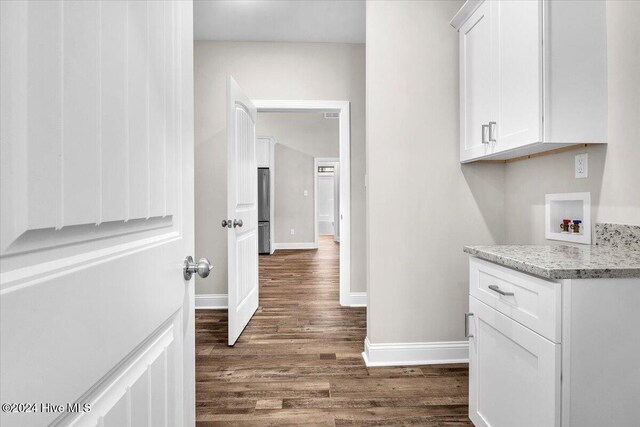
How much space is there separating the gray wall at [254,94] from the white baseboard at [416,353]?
1.29 metres

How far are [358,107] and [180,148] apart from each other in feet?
9.62

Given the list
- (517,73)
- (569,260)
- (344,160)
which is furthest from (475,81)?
(344,160)

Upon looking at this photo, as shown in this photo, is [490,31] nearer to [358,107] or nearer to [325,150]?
[358,107]

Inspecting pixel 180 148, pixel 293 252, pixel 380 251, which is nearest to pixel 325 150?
pixel 293 252

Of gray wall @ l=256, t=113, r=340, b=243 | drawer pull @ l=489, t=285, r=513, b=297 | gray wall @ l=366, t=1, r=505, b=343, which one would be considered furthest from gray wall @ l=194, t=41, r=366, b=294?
gray wall @ l=256, t=113, r=340, b=243

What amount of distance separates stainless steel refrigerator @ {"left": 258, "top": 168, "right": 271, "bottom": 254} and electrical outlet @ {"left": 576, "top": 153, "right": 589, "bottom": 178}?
5.88 m

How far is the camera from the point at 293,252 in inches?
285

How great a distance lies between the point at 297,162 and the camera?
304 inches

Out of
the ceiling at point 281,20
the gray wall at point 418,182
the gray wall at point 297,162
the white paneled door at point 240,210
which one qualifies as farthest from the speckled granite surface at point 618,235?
the gray wall at point 297,162

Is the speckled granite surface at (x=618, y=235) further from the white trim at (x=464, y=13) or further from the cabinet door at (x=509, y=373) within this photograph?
the white trim at (x=464, y=13)

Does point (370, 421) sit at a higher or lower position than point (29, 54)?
lower

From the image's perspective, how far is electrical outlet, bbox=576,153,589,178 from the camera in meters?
1.60

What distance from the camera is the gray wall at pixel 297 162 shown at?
759 cm

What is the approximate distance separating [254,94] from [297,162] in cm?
425
